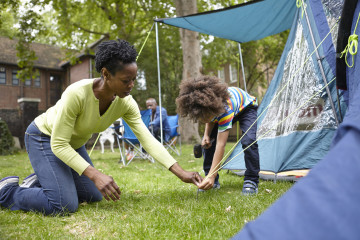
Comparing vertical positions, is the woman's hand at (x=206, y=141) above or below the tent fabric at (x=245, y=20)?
below

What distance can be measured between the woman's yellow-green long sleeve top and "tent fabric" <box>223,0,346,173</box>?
115 centimetres

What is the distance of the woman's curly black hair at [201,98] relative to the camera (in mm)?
2617

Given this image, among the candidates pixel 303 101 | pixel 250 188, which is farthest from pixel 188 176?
pixel 303 101

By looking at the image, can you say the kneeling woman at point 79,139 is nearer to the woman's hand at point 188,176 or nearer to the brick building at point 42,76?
the woman's hand at point 188,176

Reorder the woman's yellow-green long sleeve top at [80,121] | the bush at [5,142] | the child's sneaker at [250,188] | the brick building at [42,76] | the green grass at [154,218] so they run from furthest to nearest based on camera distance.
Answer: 1. the brick building at [42,76]
2. the bush at [5,142]
3. the child's sneaker at [250,188]
4. the woman's yellow-green long sleeve top at [80,121]
5. the green grass at [154,218]

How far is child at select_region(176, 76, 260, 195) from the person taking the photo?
264 cm

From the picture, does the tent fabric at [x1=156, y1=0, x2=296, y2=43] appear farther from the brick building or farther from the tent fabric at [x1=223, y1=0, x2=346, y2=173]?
the brick building

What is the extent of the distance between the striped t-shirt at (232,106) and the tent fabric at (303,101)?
300 millimetres

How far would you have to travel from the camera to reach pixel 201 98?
2.61 meters

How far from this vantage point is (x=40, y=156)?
2732 millimetres

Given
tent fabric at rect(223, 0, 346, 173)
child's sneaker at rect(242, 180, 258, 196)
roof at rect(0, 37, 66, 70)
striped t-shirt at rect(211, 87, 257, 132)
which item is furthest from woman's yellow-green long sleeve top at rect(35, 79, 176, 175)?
roof at rect(0, 37, 66, 70)

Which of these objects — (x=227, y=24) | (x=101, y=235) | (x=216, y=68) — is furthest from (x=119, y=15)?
(x=101, y=235)

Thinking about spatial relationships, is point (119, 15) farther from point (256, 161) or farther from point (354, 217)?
point (354, 217)

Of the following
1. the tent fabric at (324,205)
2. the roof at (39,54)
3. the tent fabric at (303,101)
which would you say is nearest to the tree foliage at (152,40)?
A: the roof at (39,54)
